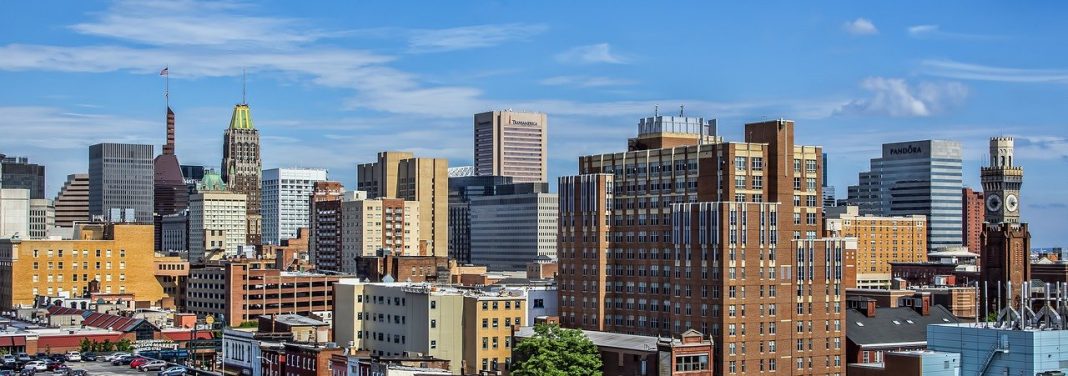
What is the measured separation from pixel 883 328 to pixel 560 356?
46261mm

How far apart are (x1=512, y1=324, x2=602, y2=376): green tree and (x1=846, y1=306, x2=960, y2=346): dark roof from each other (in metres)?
35.6

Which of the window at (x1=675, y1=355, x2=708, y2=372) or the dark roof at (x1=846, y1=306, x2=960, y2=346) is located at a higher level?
the dark roof at (x1=846, y1=306, x2=960, y2=346)

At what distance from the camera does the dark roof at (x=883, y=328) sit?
19138 centimetres

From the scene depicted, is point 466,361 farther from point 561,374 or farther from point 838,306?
point 838,306

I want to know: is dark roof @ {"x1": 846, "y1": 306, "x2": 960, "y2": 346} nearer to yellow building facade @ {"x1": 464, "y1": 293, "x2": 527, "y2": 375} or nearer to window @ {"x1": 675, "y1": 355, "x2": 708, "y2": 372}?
window @ {"x1": 675, "y1": 355, "x2": 708, "y2": 372}

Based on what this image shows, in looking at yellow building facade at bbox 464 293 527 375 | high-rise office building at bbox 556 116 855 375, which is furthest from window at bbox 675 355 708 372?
yellow building facade at bbox 464 293 527 375

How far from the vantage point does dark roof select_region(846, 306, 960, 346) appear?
191 metres

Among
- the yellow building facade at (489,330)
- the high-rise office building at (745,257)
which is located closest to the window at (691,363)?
the high-rise office building at (745,257)

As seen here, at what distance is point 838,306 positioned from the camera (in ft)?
614

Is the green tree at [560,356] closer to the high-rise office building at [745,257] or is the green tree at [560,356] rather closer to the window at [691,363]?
the window at [691,363]

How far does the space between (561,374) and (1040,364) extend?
5400 cm

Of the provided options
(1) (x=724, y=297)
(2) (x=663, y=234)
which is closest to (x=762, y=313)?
(1) (x=724, y=297)

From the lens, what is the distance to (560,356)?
175m

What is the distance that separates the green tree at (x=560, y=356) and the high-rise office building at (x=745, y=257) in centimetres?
1373
